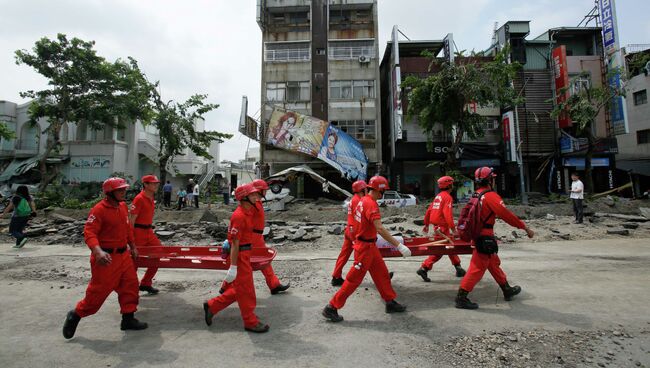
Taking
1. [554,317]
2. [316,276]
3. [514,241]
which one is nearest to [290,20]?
[514,241]

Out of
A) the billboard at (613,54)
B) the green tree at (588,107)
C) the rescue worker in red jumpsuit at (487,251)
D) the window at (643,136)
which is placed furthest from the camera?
the window at (643,136)

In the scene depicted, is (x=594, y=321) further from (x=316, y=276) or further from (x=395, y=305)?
(x=316, y=276)

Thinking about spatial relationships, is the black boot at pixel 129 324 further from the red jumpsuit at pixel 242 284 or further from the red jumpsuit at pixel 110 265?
the red jumpsuit at pixel 242 284

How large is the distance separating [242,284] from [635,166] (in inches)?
1282

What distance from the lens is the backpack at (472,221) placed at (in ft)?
14.8

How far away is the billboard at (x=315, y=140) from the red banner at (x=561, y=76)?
13599mm

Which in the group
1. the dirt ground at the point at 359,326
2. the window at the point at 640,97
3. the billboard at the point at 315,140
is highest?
the window at the point at 640,97

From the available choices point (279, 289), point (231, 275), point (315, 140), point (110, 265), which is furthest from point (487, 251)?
point (315, 140)

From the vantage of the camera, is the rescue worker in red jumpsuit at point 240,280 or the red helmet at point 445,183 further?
the red helmet at point 445,183

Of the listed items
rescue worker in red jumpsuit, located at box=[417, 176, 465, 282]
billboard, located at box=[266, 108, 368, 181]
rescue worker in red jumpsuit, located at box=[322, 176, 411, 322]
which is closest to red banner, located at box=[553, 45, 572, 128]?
billboard, located at box=[266, 108, 368, 181]

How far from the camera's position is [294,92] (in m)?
26.8

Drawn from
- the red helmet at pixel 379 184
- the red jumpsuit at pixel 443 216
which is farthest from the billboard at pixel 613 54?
the red helmet at pixel 379 184

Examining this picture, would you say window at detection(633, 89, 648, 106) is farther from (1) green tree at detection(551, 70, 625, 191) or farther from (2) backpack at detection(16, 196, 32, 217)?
(2) backpack at detection(16, 196, 32, 217)

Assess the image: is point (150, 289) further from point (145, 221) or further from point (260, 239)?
point (260, 239)
